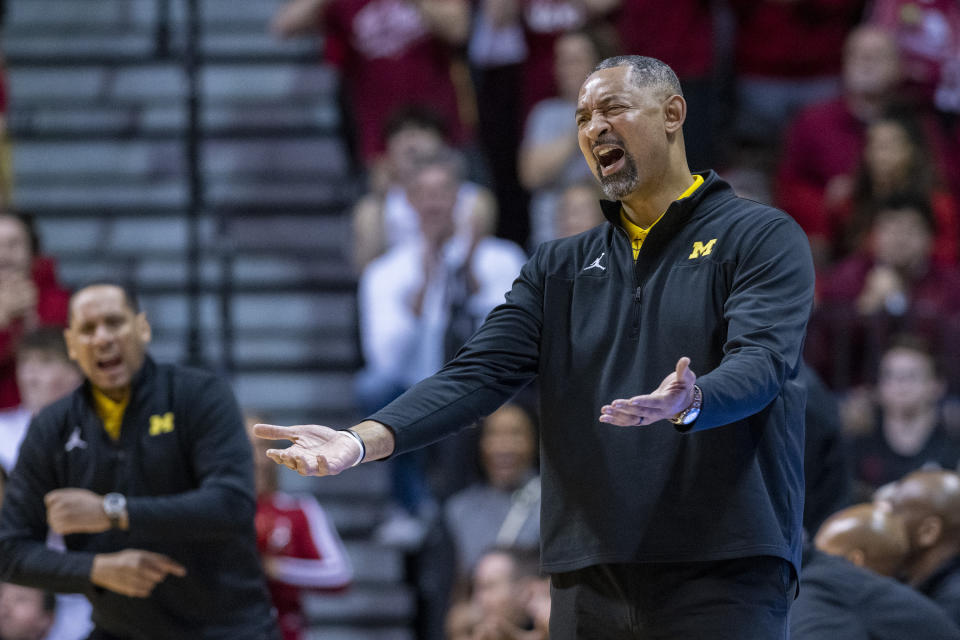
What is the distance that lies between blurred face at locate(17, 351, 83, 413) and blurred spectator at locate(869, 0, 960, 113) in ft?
16.9

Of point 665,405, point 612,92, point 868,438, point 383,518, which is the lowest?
point 383,518

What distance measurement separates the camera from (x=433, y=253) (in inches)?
299

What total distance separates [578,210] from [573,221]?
0.20 feet

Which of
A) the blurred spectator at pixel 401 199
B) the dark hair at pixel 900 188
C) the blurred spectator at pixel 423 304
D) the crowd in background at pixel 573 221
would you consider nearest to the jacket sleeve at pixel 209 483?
the crowd in background at pixel 573 221

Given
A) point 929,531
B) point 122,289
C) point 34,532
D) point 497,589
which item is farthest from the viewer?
point 497,589

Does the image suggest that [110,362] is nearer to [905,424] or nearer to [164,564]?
[164,564]

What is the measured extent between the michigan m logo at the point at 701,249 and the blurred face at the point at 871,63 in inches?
209

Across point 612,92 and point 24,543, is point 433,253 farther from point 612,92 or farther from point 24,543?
point 612,92

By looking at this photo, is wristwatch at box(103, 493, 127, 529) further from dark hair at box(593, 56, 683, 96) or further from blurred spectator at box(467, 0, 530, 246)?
blurred spectator at box(467, 0, 530, 246)

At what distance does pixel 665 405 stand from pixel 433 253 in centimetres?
480

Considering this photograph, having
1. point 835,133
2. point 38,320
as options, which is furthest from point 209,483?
point 835,133

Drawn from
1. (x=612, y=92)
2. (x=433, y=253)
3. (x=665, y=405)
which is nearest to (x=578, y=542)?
(x=665, y=405)

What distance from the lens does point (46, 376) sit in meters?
6.48

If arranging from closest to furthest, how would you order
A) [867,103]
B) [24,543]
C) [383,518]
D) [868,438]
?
[24,543] → [868,438] → [383,518] → [867,103]
